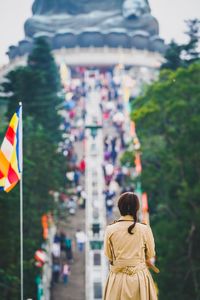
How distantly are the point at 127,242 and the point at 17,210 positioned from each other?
15.9 metres

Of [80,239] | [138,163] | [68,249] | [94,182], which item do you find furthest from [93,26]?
[68,249]

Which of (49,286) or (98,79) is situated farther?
(98,79)

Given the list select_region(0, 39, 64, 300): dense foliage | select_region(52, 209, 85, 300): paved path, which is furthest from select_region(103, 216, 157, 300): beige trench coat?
select_region(52, 209, 85, 300): paved path

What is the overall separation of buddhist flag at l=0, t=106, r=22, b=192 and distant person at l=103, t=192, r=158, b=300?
15.2 feet

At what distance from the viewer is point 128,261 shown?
19.3ft

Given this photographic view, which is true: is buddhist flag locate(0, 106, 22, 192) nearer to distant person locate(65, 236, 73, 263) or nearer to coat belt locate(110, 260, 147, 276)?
coat belt locate(110, 260, 147, 276)

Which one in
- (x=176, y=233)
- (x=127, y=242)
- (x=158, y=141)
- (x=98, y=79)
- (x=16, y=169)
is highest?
(x=98, y=79)

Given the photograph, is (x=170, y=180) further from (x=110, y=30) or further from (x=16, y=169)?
(x=110, y=30)

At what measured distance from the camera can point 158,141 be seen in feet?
81.8

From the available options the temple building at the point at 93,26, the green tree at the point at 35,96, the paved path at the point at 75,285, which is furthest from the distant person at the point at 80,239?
the temple building at the point at 93,26

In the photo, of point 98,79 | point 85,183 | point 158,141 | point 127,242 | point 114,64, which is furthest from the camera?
point 114,64

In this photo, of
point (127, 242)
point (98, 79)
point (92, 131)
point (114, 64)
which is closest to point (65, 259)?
point (92, 131)

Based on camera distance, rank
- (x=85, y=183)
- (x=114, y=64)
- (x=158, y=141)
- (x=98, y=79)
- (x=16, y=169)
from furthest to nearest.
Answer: (x=114, y=64) → (x=98, y=79) → (x=85, y=183) → (x=158, y=141) → (x=16, y=169)

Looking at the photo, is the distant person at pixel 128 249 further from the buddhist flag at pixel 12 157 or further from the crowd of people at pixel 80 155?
the crowd of people at pixel 80 155
